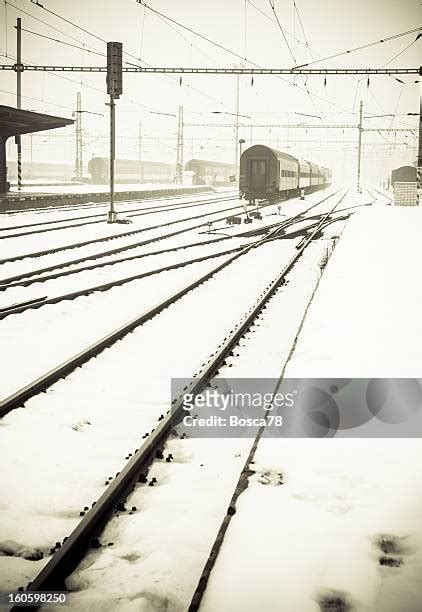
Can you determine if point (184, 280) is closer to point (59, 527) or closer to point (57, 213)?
point (59, 527)

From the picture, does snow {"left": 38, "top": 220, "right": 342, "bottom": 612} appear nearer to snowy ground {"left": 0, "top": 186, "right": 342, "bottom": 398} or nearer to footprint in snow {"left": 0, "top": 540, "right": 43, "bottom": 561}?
footprint in snow {"left": 0, "top": 540, "right": 43, "bottom": 561}

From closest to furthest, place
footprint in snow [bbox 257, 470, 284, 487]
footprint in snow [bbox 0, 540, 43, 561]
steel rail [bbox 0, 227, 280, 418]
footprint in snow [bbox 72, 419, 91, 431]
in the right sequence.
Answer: footprint in snow [bbox 0, 540, 43, 561] → footprint in snow [bbox 257, 470, 284, 487] → footprint in snow [bbox 72, 419, 91, 431] → steel rail [bbox 0, 227, 280, 418]

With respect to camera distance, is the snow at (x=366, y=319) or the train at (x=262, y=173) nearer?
the snow at (x=366, y=319)

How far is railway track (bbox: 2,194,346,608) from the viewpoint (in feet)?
9.91

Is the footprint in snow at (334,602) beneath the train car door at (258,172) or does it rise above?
beneath

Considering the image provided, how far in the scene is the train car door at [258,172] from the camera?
3338 cm

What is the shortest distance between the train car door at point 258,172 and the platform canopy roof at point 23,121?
10896 millimetres

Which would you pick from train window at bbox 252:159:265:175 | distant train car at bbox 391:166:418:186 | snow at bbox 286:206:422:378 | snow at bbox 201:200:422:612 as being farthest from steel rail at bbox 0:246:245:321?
distant train car at bbox 391:166:418:186

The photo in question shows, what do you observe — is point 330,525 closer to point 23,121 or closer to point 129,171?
point 23,121

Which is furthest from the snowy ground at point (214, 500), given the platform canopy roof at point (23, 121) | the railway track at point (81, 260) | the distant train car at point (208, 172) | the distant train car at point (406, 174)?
the distant train car at point (208, 172)

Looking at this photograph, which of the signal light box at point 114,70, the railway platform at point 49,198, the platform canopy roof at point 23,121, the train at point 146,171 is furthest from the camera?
the train at point 146,171

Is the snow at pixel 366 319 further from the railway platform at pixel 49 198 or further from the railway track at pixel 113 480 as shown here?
the railway platform at pixel 49 198

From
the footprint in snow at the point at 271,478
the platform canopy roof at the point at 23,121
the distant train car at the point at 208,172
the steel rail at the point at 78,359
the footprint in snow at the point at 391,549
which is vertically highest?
the distant train car at the point at 208,172

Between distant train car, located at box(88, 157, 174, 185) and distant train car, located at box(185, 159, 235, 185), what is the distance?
6.62 meters
